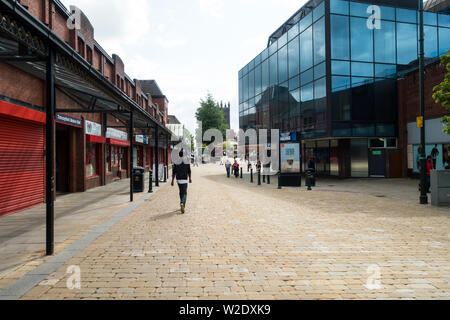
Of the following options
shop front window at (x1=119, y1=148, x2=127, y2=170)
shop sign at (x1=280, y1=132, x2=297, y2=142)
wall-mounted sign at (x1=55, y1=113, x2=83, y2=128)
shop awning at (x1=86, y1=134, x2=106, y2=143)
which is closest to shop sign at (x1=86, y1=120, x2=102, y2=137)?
shop awning at (x1=86, y1=134, x2=106, y2=143)

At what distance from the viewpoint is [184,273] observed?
3.97 metres

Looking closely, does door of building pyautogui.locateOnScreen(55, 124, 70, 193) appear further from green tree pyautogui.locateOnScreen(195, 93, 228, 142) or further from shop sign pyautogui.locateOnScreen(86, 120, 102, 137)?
green tree pyautogui.locateOnScreen(195, 93, 228, 142)

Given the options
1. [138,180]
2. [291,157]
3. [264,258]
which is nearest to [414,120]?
[291,157]

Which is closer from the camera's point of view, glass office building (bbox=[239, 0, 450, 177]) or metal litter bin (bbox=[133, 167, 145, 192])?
metal litter bin (bbox=[133, 167, 145, 192])

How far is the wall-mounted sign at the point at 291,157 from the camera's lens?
16703 millimetres

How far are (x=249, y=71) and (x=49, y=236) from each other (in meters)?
32.6

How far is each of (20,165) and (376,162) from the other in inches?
890

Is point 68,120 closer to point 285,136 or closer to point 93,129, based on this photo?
point 93,129

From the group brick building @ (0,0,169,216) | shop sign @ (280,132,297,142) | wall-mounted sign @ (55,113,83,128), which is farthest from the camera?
shop sign @ (280,132,297,142)

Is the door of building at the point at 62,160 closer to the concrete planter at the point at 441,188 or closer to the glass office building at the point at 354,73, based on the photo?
the concrete planter at the point at 441,188

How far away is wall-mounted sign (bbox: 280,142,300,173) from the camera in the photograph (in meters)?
16.7

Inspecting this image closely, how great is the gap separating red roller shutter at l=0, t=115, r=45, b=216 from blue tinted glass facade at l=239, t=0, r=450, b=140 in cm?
1767

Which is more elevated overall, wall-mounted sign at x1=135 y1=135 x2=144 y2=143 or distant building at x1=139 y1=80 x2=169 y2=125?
distant building at x1=139 y1=80 x2=169 y2=125
